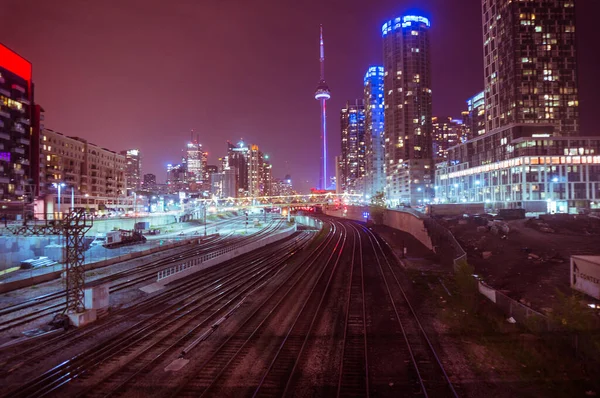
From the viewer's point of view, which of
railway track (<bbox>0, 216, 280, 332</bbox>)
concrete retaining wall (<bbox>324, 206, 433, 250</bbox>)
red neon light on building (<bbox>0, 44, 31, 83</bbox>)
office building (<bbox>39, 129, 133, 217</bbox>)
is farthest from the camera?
office building (<bbox>39, 129, 133, 217</bbox>)

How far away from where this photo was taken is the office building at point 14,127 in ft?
226

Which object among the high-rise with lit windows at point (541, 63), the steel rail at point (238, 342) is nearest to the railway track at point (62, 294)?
the steel rail at point (238, 342)

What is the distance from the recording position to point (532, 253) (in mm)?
32969

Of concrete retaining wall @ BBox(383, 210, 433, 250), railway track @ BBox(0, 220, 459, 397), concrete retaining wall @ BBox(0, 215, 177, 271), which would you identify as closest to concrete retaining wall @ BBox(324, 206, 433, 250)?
concrete retaining wall @ BBox(383, 210, 433, 250)

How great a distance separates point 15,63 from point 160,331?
8004 centimetres

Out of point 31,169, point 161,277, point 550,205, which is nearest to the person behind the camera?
point 161,277

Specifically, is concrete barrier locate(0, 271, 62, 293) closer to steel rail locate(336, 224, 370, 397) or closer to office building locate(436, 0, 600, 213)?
steel rail locate(336, 224, 370, 397)

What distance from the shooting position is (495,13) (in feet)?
415

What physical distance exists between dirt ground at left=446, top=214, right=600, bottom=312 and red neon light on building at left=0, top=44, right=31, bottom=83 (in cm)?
8255

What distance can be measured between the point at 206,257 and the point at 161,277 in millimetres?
8278

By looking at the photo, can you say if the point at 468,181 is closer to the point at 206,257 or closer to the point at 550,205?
the point at 550,205

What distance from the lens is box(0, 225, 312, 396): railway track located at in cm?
1253

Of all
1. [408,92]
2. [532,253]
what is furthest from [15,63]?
[408,92]

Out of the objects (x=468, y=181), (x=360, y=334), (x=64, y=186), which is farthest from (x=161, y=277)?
(x=468, y=181)
